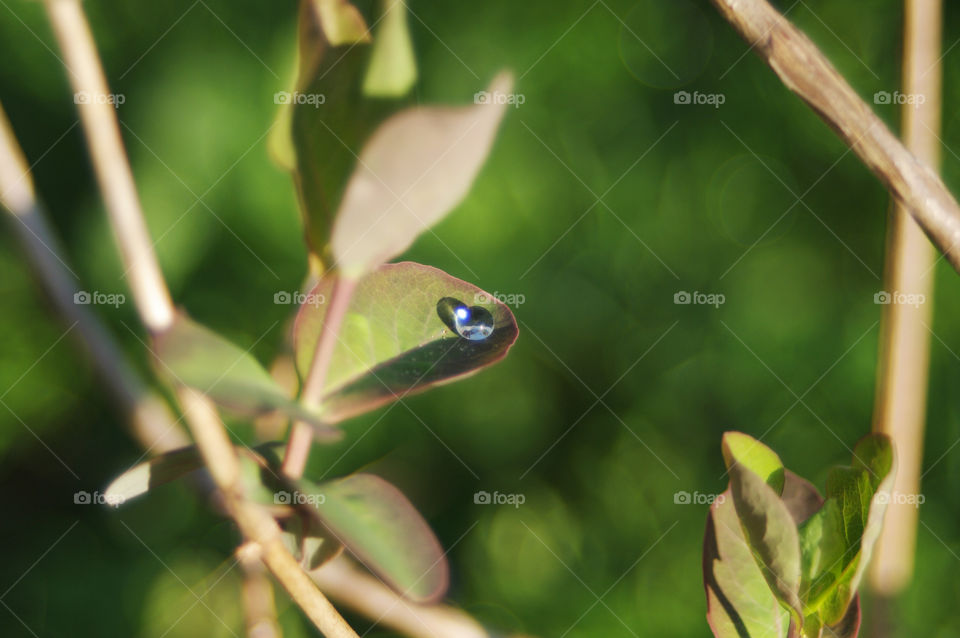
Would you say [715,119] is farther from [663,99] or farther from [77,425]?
[77,425]

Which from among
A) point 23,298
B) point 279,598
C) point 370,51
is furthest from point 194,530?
point 370,51

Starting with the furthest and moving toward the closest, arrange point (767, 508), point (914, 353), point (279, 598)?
1. point (279, 598)
2. point (914, 353)
3. point (767, 508)

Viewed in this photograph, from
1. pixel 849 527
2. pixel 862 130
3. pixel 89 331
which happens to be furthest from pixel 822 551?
pixel 89 331

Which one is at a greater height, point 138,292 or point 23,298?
point 23,298

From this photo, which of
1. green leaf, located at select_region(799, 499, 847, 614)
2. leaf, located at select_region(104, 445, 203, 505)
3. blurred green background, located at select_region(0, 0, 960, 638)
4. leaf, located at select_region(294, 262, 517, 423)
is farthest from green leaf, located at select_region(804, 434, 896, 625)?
blurred green background, located at select_region(0, 0, 960, 638)

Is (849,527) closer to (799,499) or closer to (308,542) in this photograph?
(799,499)

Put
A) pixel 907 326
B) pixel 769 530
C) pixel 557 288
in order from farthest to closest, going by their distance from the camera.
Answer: pixel 557 288 → pixel 907 326 → pixel 769 530

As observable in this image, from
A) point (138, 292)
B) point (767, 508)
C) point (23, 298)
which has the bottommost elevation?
point (767, 508)
